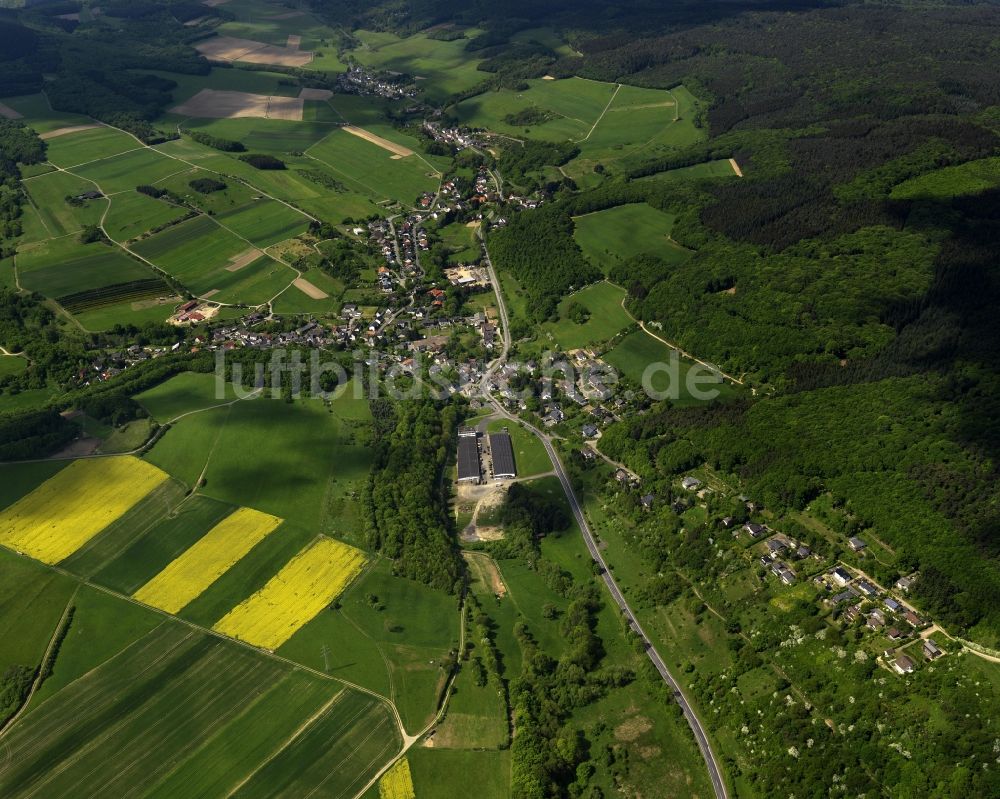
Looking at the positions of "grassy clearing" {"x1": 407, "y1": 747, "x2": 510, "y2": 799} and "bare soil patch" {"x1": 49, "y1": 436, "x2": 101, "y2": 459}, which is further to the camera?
"bare soil patch" {"x1": 49, "y1": 436, "x2": 101, "y2": 459}

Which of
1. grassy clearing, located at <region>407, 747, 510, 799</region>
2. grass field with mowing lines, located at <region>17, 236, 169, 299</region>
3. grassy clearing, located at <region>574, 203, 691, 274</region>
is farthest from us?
grassy clearing, located at <region>574, 203, 691, 274</region>

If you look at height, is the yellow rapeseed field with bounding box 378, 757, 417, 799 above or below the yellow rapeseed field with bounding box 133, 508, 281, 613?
below

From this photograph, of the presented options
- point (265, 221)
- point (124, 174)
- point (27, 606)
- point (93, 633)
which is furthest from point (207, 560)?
point (124, 174)

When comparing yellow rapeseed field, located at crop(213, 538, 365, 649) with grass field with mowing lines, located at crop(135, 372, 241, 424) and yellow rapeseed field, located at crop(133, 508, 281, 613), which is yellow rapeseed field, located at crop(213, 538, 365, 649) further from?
grass field with mowing lines, located at crop(135, 372, 241, 424)

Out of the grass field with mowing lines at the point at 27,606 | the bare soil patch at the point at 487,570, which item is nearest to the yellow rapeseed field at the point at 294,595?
the bare soil patch at the point at 487,570

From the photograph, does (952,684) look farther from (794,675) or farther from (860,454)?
(860,454)

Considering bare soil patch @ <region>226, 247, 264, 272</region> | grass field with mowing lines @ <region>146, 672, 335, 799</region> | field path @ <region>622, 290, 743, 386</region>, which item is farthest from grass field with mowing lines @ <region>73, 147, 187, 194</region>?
grass field with mowing lines @ <region>146, 672, 335, 799</region>
